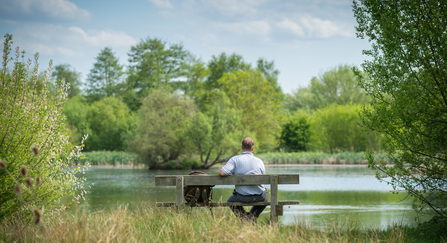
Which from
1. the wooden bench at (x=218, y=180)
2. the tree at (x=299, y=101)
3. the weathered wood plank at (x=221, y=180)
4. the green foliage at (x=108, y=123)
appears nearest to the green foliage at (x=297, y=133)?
the tree at (x=299, y=101)

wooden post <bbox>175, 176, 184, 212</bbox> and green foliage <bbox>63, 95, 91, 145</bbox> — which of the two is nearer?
wooden post <bbox>175, 176, 184, 212</bbox>

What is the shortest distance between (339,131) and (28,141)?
41938 millimetres

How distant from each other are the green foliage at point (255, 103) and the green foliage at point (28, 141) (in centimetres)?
3546

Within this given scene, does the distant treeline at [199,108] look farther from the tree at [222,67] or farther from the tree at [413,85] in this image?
the tree at [413,85]

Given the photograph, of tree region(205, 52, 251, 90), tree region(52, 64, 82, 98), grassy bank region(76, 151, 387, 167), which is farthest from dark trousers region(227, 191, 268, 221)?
tree region(52, 64, 82, 98)

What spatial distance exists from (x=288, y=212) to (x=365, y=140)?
1321 inches

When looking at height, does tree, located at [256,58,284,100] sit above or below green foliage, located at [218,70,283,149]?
above

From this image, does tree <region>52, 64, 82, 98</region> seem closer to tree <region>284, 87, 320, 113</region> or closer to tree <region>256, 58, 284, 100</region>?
tree <region>256, 58, 284, 100</region>

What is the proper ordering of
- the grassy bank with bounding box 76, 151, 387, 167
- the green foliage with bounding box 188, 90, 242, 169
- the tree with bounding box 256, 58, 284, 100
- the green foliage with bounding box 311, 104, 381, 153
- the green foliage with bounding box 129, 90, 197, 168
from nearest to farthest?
1. the green foliage with bounding box 188, 90, 242, 169
2. the green foliage with bounding box 129, 90, 197, 168
3. the grassy bank with bounding box 76, 151, 387, 167
4. the green foliage with bounding box 311, 104, 381, 153
5. the tree with bounding box 256, 58, 284, 100

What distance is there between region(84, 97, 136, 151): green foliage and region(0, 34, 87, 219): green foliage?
140ft

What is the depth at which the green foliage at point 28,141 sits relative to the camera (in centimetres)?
620

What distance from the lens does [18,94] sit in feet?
22.4

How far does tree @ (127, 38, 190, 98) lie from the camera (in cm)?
5169

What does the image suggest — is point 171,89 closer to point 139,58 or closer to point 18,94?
point 139,58
